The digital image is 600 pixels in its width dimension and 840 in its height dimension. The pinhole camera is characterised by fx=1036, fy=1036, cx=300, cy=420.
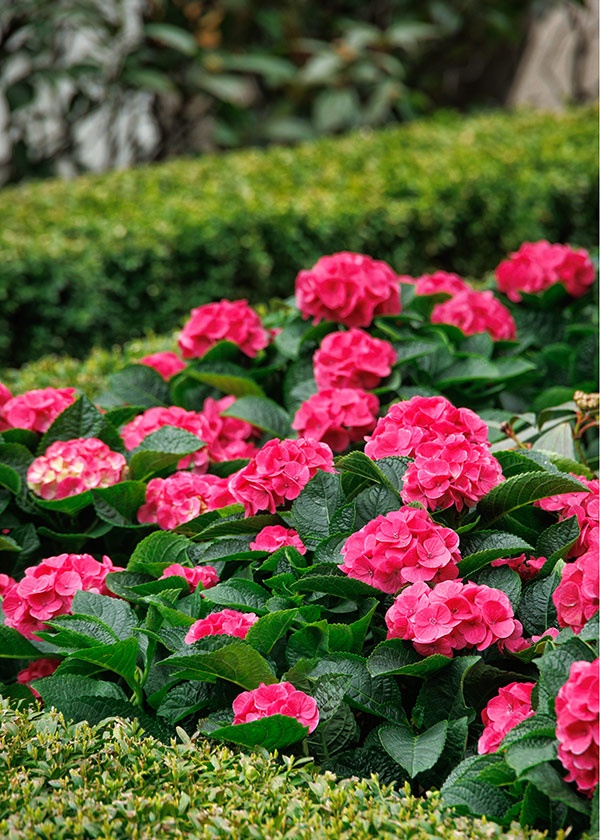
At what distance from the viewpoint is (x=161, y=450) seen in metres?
2.29

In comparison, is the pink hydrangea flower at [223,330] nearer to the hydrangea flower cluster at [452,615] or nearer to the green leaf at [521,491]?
the green leaf at [521,491]

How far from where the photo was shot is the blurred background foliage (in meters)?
7.61

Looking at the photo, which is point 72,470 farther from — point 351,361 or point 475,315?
point 475,315

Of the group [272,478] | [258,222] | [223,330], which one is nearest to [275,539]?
[272,478]

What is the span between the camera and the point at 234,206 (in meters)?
4.73

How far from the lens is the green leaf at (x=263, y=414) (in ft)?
8.21

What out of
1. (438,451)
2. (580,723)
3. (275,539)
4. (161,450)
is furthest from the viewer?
(161,450)

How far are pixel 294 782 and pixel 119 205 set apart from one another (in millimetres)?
4054

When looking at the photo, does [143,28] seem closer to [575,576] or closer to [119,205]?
[119,205]

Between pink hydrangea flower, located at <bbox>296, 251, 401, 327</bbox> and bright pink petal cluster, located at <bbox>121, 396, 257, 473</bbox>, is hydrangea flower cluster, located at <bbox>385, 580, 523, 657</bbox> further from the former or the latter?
pink hydrangea flower, located at <bbox>296, 251, 401, 327</bbox>

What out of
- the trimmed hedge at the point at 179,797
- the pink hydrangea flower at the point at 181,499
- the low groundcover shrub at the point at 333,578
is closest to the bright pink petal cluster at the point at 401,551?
the low groundcover shrub at the point at 333,578

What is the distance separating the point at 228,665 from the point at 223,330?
1.28m

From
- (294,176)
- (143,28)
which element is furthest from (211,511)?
(143,28)

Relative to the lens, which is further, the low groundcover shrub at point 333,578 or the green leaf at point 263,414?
the green leaf at point 263,414
